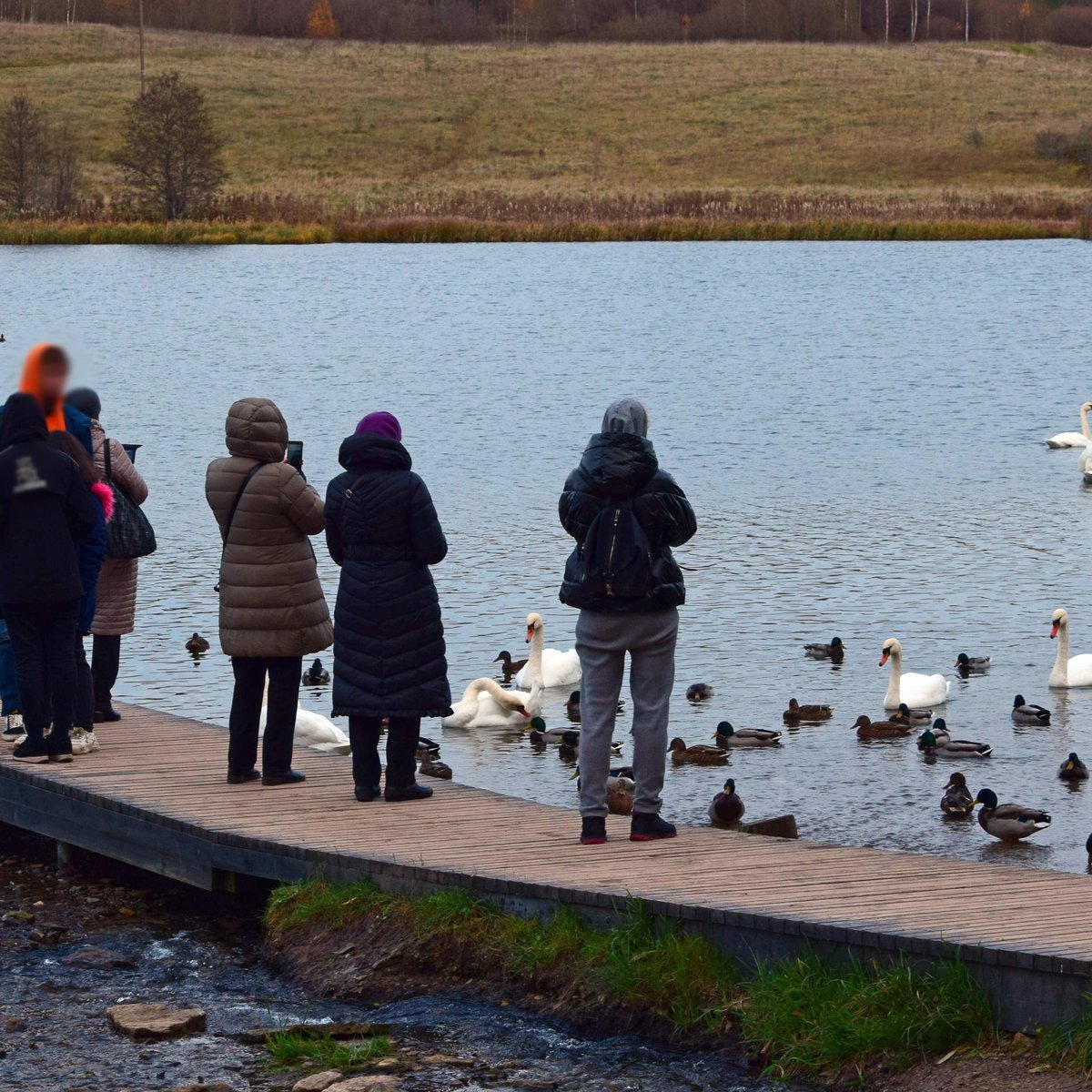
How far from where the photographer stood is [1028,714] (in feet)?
42.4

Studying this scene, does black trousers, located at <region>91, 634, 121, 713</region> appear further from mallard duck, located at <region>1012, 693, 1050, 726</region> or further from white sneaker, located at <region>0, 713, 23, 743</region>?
mallard duck, located at <region>1012, 693, 1050, 726</region>

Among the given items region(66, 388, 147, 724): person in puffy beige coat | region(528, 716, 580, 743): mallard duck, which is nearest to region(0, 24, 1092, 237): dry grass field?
→ region(528, 716, 580, 743): mallard duck

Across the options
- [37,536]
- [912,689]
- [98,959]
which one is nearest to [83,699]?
[37,536]

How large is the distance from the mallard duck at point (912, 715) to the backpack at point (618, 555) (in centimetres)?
608

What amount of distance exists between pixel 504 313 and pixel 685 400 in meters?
13.6

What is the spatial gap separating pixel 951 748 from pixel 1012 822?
2.14m

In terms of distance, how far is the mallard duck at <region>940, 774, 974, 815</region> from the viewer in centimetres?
1066

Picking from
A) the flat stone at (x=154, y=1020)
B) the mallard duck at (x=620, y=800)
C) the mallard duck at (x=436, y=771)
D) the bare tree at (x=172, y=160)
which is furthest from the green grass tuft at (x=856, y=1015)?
the bare tree at (x=172, y=160)

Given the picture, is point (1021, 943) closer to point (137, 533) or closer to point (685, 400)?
point (137, 533)

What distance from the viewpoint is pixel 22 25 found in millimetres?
113875

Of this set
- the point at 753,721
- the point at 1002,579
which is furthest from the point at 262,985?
the point at 1002,579

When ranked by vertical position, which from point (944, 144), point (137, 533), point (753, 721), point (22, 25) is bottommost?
point (753, 721)

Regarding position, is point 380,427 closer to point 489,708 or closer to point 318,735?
point 318,735

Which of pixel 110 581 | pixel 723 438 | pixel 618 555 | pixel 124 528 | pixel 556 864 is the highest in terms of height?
pixel 618 555
